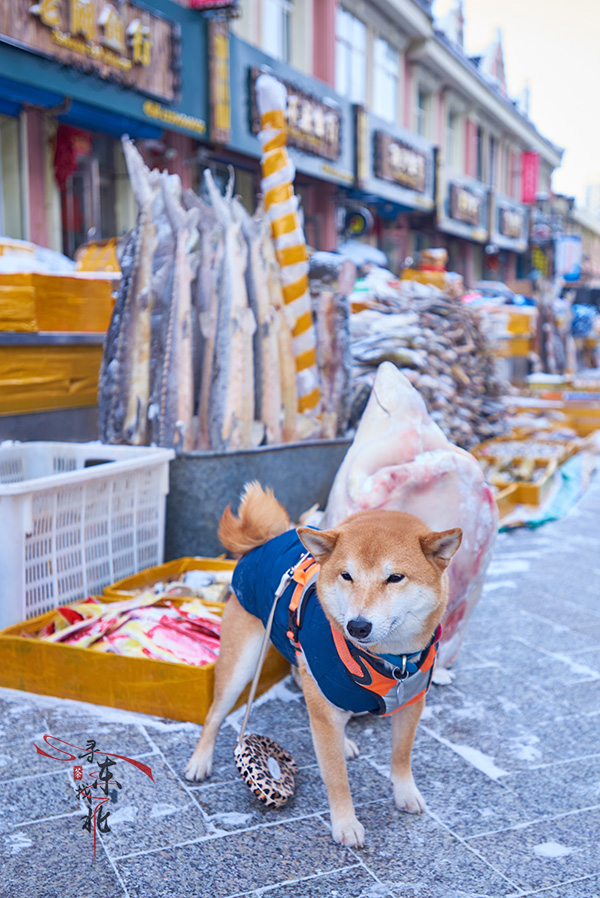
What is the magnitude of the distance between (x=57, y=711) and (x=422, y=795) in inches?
46.2

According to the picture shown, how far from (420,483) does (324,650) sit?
0.87 metres

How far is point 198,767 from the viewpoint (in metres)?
2.06

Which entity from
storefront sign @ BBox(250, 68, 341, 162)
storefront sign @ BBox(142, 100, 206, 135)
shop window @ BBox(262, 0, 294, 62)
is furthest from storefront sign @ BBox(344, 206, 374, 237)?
storefront sign @ BBox(142, 100, 206, 135)

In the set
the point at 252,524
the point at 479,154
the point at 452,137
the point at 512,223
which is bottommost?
the point at 252,524

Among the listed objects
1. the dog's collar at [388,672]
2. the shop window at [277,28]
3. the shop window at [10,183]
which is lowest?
the dog's collar at [388,672]

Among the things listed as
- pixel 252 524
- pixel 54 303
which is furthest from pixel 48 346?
pixel 252 524

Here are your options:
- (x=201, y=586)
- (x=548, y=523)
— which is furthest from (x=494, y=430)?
(x=201, y=586)

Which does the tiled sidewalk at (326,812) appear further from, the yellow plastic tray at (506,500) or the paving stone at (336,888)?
the yellow plastic tray at (506,500)

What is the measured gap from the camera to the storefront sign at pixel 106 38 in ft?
21.3

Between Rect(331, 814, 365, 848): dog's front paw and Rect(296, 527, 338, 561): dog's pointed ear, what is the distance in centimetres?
65

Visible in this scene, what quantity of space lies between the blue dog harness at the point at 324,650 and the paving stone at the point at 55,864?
636 mm

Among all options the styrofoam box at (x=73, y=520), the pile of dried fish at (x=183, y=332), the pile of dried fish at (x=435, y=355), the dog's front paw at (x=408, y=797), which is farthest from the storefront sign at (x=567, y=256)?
the dog's front paw at (x=408, y=797)

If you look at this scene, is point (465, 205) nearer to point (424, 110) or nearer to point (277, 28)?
point (424, 110)

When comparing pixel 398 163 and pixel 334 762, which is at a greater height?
pixel 398 163
